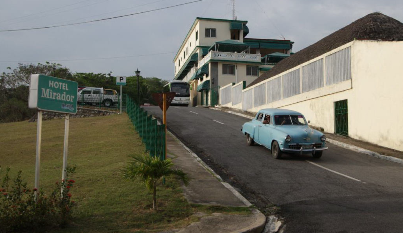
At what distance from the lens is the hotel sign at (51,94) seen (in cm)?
641

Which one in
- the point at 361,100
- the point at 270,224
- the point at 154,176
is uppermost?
the point at 361,100

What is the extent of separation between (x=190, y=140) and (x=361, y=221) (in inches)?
429

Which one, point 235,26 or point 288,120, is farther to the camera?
point 235,26

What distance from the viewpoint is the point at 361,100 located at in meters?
17.1

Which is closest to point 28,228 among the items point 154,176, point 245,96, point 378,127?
point 154,176

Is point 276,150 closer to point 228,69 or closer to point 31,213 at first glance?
point 31,213

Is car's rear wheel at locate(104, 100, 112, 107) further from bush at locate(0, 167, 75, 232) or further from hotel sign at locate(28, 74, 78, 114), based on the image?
bush at locate(0, 167, 75, 232)

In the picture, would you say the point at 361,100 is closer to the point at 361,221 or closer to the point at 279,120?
the point at 279,120

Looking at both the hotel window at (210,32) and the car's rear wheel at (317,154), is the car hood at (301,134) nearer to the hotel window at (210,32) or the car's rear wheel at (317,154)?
the car's rear wheel at (317,154)

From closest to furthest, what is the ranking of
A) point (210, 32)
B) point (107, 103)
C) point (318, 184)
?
point (318, 184), point (107, 103), point (210, 32)

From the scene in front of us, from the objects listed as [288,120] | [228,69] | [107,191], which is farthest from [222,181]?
[228,69]

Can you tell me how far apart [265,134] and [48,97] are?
30.2ft

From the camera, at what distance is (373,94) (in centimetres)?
1636

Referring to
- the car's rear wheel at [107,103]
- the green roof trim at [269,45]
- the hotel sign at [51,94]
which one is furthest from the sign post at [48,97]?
the green roof trim at [269,45]
